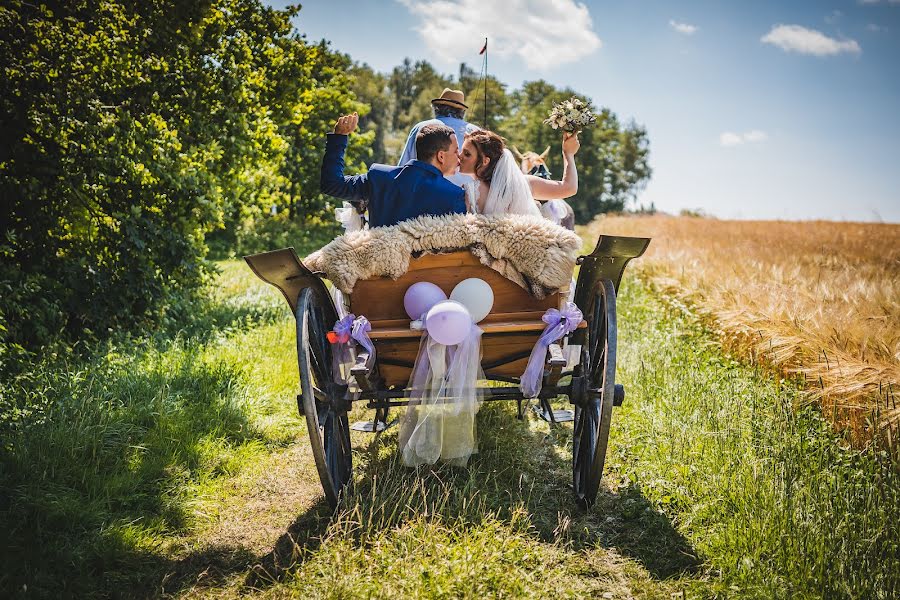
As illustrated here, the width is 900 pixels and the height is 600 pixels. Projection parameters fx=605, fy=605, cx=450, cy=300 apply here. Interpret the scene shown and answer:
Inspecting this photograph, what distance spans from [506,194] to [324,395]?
1.72 meters

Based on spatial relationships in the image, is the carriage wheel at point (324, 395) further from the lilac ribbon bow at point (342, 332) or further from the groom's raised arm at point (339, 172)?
the groom's raised arm at point (339, 172)

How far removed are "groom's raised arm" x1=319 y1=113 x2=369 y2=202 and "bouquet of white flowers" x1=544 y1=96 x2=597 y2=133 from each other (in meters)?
1.51

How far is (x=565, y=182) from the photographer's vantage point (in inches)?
179

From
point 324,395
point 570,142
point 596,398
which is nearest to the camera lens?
point 324,395

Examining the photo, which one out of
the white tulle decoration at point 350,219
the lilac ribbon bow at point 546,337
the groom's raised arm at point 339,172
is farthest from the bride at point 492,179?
the white tulle decoration at point 350,219

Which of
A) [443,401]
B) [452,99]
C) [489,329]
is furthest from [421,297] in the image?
[452,99]

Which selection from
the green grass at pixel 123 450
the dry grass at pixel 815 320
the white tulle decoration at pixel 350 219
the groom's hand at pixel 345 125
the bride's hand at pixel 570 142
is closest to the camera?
the green grass at pixel 123 450

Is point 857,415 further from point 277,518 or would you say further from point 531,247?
point 277,518

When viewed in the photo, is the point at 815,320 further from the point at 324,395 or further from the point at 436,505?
the point at 324,395

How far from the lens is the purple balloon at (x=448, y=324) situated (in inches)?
124

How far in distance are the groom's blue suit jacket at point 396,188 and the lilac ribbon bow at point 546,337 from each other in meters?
0.90

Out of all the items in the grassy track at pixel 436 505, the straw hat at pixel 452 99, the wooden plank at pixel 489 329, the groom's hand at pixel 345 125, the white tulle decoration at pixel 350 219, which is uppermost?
the straw hat at pixel 452 99

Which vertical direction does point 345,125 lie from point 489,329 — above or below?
above

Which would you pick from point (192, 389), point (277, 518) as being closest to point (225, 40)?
point (192, 389)
